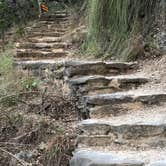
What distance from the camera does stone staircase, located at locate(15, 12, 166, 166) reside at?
3.47 m

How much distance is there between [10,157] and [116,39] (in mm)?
2487

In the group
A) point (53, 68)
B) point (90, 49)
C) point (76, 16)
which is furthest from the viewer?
point (76, 16)

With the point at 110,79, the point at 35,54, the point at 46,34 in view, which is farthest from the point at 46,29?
the point at 110,79

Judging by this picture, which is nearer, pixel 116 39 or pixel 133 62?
pixel 133 62

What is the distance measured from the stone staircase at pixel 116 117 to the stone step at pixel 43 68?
43 cm

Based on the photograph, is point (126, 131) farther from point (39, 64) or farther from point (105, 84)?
point (39, 64)

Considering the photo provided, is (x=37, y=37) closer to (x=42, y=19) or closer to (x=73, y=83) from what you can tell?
(x=42, y=19)

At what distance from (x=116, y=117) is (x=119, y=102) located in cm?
18

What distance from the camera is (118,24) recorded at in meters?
5.97

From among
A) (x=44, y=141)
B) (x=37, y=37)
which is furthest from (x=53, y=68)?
(x=37, y=37)

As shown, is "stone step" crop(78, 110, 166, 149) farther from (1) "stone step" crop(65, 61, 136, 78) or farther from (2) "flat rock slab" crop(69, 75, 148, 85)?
(1) "stone step" crop(65, 61, 136, 78)

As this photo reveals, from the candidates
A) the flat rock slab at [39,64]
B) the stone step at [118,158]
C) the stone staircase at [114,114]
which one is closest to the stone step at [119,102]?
the stone staircase at [114,114]

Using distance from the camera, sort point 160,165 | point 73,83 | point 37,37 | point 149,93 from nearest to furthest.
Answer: point 160,165, point 149,93, point 73,83, point 37,37

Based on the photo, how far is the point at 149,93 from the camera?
4.30 meters
